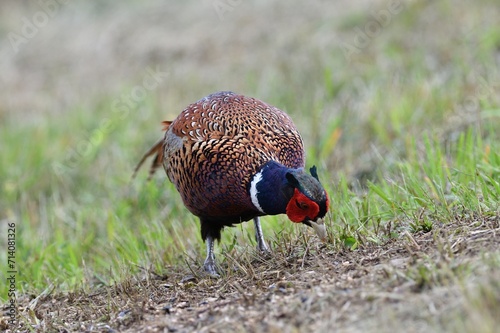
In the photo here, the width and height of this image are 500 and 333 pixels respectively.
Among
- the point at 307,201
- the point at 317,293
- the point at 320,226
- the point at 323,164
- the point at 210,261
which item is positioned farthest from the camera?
the point at 323,164

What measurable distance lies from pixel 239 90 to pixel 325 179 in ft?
11.3

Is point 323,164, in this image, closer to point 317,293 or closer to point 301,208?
point 301,208

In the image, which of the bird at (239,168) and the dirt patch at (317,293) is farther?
the bird at (239,168)

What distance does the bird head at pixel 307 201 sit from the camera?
3434 mm

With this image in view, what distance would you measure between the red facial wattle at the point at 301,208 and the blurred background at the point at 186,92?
4.32ft

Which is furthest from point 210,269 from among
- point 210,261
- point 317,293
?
point 317,293

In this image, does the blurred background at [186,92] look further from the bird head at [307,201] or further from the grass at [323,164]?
the bird head at [307,201]

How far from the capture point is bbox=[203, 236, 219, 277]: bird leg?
157 inches

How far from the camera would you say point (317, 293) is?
300 cm

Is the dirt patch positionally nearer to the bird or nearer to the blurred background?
the bird

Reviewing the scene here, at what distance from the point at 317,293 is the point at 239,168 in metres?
0.97

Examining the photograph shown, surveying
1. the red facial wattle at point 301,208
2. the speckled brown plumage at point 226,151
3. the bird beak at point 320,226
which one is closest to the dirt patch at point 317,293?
the bird beak at point 320,226

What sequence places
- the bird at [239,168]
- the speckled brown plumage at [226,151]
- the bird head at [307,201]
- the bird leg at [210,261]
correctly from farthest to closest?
1. the bird leg at [210,261]
2. the speckled brown plumage at [226,151]
3. the bird at [239,168]
4. the bird head at [307,201]

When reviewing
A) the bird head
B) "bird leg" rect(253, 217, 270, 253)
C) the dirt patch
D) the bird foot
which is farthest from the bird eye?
the bird foot
